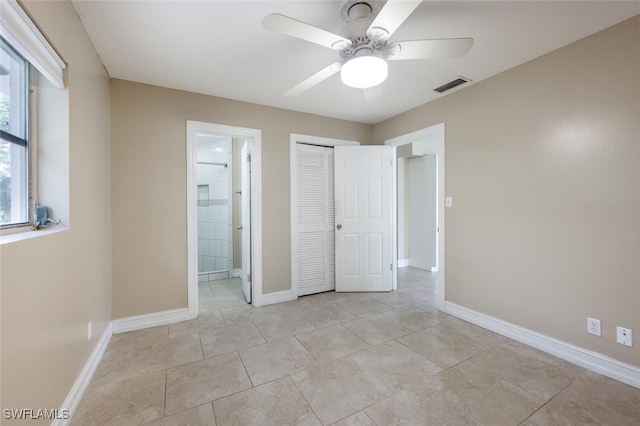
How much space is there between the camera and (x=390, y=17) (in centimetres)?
129

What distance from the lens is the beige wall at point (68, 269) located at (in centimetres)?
105

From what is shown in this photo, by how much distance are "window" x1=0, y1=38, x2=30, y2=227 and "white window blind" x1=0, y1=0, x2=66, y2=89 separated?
119mm

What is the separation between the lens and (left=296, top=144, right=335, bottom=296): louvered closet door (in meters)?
3.55

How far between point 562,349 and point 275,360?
2280 millimetres

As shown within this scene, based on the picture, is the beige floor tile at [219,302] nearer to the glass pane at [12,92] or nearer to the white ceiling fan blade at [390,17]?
the glass pane at [12,92]

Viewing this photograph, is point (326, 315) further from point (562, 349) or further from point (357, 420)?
point (562, 349)

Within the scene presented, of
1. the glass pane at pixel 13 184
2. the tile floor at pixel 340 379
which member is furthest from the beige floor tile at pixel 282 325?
the glass pane at pixel 13 184

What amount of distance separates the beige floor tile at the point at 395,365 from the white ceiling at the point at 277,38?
245cm

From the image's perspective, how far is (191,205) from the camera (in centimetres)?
281

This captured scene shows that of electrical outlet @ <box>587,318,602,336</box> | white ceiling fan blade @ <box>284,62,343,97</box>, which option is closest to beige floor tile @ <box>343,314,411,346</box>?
electrical outlet @ <box>587,318,602,336</box>

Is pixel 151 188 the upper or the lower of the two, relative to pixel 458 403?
upper

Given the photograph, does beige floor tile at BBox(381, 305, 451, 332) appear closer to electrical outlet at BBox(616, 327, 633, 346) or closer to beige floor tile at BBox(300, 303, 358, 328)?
beige floor tile at BBox(300, 303, 358, 328)

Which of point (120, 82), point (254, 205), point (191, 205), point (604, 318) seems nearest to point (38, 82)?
point (120, 82)

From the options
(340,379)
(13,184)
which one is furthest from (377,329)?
(13,184)
